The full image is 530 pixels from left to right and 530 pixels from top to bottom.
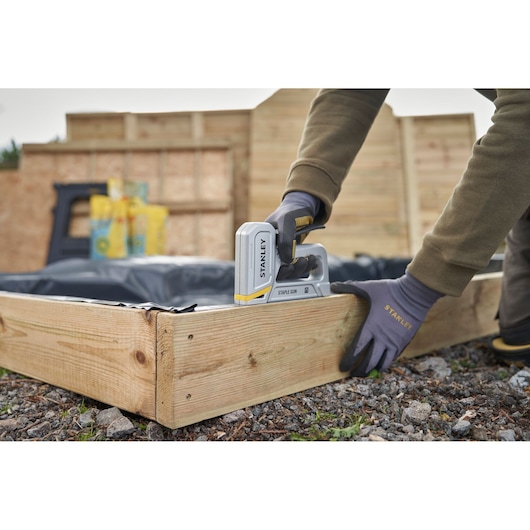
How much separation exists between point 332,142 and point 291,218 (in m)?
0.42

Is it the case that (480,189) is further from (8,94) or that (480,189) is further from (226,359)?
(8,94)

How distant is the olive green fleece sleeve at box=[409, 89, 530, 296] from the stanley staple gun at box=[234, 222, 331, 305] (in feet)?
1.38

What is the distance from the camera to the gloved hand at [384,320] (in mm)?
1565

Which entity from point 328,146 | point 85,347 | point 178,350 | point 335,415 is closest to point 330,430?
point 335,415

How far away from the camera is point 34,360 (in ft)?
5.22

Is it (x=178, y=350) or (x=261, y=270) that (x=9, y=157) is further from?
(x=178, y=350)

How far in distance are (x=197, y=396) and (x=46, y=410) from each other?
50cm

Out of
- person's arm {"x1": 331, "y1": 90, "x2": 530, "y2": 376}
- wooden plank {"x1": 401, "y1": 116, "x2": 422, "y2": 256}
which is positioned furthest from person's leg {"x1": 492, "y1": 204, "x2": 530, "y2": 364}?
wooden plank {"x1": 401, "y1": 116, "x2": 422, "y2": 256}

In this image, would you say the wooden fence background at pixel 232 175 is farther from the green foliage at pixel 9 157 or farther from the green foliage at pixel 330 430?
the green foliage at pixel 330 430

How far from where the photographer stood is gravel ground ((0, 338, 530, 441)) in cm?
120

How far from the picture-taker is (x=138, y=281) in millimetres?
2318

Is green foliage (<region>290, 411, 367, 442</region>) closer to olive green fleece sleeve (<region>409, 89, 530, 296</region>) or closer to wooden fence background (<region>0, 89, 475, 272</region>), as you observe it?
olive green fleece sleeve (<region>409, 89, 530, 296</region>)

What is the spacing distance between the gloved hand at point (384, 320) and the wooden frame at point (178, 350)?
0.04 meters

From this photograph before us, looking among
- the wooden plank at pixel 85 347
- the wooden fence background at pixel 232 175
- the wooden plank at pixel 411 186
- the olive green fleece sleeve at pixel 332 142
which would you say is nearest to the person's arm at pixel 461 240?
the olive green fleece sleeve at pixel 332 142
